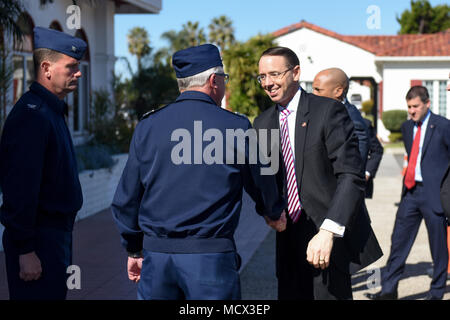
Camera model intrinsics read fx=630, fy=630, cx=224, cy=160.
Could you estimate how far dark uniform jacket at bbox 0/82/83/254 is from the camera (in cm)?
324

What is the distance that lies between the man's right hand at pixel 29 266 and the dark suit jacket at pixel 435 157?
4.27 meters

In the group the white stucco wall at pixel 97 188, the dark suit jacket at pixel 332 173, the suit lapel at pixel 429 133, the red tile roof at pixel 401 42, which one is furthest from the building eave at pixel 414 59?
the dark suit jacket at pixel 332 173

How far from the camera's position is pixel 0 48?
10641mm

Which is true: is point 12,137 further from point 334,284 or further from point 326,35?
point 326,35

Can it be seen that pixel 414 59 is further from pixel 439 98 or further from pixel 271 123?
pixel 271 123

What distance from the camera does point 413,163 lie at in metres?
6.48

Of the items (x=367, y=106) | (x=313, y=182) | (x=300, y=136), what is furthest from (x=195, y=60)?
(x=367, y=106)

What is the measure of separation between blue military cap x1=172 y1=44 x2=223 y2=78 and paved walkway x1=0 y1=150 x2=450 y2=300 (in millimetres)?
3087

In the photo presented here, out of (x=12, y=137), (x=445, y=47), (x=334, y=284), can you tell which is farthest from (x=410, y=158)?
(x=445, y=47)

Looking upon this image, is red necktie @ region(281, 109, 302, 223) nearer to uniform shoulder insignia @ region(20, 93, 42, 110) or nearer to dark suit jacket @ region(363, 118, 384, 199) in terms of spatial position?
uniform shoulder insignia @ region(20, 93, 42, 110)

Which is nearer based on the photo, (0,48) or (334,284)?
(334,284)

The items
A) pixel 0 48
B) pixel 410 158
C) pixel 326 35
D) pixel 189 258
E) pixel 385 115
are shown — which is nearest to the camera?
pixel 189 258

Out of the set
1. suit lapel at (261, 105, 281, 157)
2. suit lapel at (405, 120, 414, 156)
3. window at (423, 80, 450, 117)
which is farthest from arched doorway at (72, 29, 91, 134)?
window at (423, 80, 450, 117)

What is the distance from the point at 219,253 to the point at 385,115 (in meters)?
30.4
